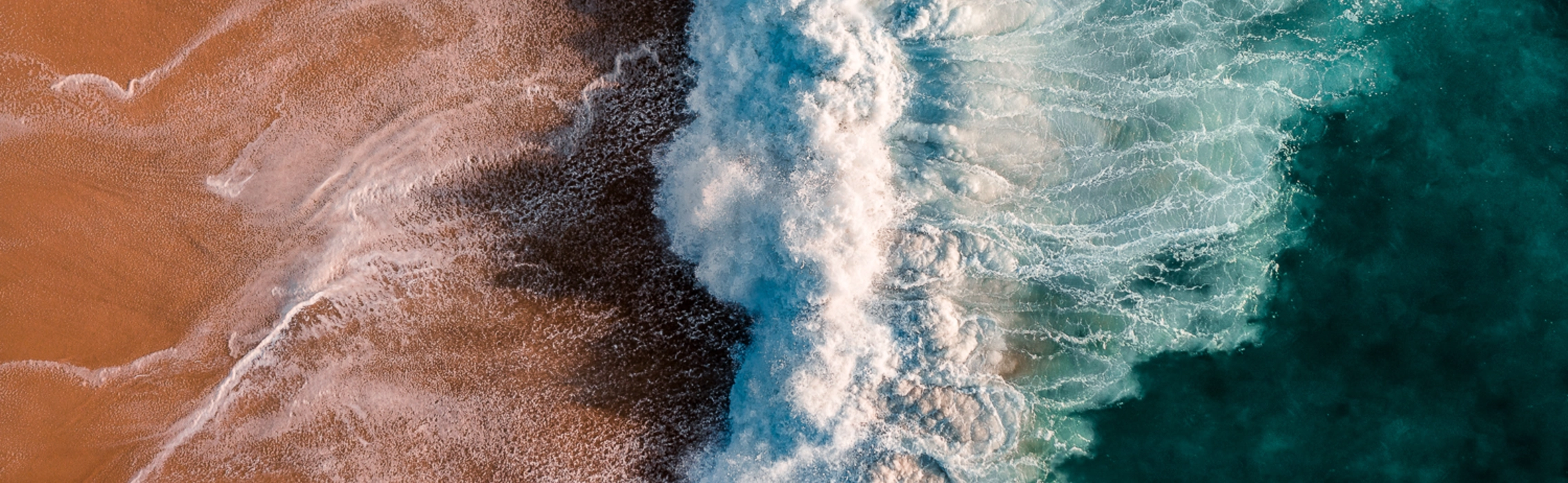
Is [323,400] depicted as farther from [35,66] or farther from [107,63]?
[35,66]

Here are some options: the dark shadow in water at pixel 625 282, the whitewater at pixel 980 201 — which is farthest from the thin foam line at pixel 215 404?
the whitewater at pixel 980 201

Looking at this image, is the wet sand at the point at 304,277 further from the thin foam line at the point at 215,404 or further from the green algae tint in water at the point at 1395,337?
the green algae tint in water at the point at 1395,337

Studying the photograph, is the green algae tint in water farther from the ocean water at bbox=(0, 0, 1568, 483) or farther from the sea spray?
the sea spray

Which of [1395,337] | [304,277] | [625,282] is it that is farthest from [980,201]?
[304,277]

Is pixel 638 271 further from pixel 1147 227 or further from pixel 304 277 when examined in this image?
pixel 1147 227

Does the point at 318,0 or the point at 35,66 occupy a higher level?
the point at 35,66

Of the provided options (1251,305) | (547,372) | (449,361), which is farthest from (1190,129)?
(449,361)

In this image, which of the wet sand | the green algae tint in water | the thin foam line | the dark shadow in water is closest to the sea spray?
the dark shadow in water

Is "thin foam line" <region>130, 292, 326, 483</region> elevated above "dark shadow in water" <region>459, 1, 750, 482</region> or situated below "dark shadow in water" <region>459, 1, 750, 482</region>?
above
